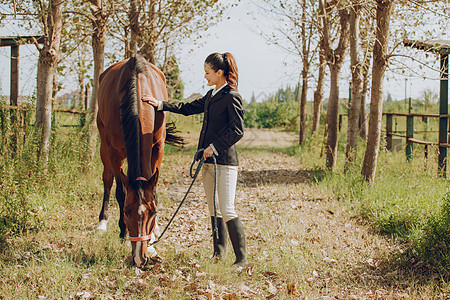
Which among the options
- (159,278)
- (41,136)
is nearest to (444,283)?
(159,278)

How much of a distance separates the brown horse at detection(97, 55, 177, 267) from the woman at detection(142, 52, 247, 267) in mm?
557

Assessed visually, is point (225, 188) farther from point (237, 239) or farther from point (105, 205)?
point (105, 205)

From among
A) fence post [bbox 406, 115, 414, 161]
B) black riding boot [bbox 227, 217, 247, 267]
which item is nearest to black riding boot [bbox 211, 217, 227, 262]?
black riding boot [bbox 227, 217, 247, 267]

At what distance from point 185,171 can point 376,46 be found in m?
5.22

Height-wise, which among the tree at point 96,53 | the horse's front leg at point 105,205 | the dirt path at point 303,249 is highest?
the tree at point 96,53

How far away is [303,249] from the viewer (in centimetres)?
421

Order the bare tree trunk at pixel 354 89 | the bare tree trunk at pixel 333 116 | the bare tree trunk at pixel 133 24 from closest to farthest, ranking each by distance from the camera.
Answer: the bare tree trunk at pixel 354 89 → the bare tree trunk at pixel 333 116 → the bare tree trunk at pixel 133 24

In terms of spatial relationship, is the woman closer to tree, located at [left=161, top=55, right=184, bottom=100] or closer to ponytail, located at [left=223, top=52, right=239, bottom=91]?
ponytail, located at [left=223, top=52, right=239, bottom=91]

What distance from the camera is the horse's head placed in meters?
3.30

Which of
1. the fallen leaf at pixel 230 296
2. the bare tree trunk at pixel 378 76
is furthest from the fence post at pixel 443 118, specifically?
the fallen leaf at pixel 230 296

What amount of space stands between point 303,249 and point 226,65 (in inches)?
83.2

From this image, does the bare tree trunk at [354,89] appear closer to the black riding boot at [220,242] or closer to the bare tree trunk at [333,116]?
the bare tree trunk at [333,116]

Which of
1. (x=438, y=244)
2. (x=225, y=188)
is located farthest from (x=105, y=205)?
(x=438, y=244)

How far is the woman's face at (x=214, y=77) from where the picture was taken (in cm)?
354
